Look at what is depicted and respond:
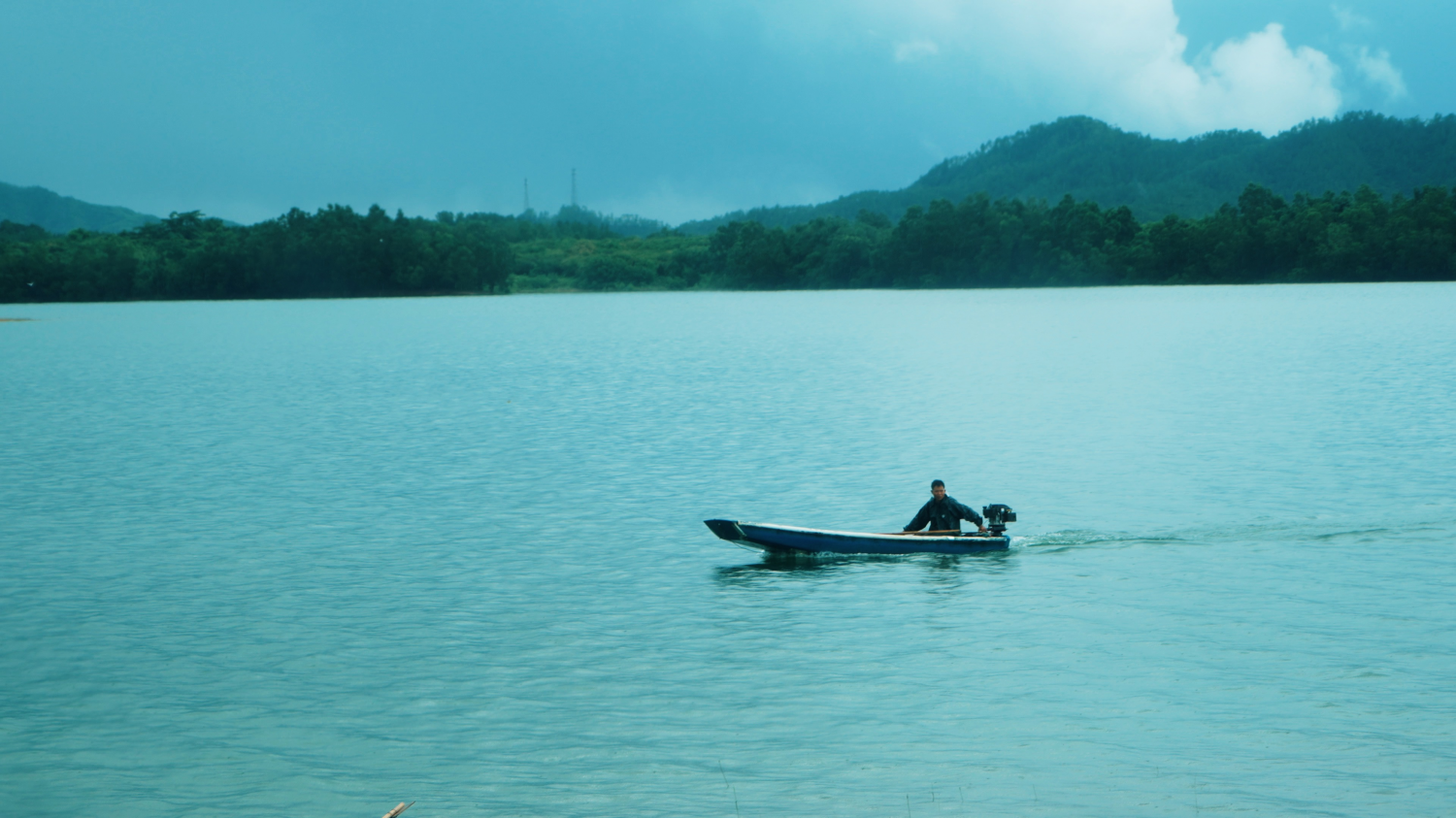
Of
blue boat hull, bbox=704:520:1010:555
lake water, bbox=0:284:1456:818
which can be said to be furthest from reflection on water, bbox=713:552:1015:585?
blue boat hull, bbox=704:520:1010:555

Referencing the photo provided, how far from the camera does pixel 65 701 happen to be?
1873 cm

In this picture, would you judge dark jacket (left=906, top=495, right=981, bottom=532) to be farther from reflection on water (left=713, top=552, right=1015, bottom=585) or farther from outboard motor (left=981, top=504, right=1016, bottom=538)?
reflection on water (left=713, top=552, right=1015, bottom=585)

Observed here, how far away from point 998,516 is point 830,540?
3.25m

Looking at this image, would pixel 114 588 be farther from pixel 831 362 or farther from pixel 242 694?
pixel 831 362

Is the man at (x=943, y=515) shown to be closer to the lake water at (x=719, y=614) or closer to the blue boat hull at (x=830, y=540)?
the blue boat hull at (x=830, y=540)

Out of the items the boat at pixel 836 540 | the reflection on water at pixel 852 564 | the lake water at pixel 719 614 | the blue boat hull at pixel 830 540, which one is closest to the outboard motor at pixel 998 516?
the boat at pixel 836 540

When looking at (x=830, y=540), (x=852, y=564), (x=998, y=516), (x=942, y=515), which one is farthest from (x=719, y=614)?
(x=998, y=516)

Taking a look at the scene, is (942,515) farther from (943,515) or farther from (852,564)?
(852,564)

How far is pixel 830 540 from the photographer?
2667 centimetres

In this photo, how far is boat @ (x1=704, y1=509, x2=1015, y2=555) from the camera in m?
26.6

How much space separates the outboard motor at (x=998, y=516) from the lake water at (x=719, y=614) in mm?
889

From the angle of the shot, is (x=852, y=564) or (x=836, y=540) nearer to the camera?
(x=836, y=540)

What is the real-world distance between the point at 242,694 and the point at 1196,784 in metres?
11.8

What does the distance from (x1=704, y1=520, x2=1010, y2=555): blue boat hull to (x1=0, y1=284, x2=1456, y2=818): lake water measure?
43 cm
